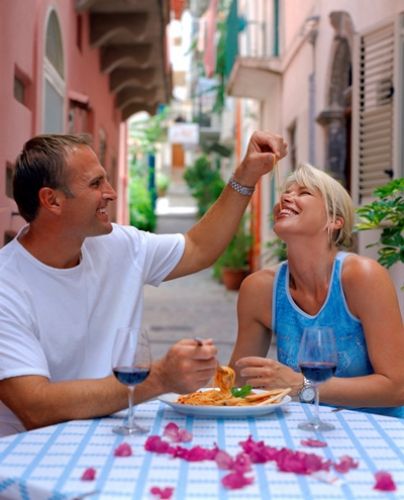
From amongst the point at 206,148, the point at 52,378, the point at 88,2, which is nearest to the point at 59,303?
the point at 52,378

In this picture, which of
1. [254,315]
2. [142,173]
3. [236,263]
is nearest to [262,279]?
[254,315]

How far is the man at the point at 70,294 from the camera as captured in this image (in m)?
2.20

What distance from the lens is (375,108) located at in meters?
7.16

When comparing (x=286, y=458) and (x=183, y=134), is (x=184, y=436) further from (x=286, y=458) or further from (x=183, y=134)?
(x=183, y=134)

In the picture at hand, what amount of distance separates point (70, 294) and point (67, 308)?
5cm

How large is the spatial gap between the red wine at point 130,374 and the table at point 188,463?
0.46ft

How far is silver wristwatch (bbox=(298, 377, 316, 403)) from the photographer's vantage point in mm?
2512

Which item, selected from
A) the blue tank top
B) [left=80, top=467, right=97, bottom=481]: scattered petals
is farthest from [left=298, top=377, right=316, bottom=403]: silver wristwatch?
[left=80, top=467, right=97, bottom=481]: scattered petals

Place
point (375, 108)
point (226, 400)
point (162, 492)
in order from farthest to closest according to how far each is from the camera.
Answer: point (375, 108)
point (226, 400)
point (162, 492)

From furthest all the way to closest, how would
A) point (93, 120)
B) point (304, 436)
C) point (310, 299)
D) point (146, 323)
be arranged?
point (93, 120), point (146, 323), point (310, 299), point (304, 436)

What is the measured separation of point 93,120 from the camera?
1132cm

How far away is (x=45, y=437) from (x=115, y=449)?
0.68ft

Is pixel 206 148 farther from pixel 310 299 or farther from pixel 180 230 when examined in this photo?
pixel 310 299

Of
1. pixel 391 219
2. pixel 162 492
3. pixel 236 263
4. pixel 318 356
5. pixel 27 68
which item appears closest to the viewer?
pixel 162 492
